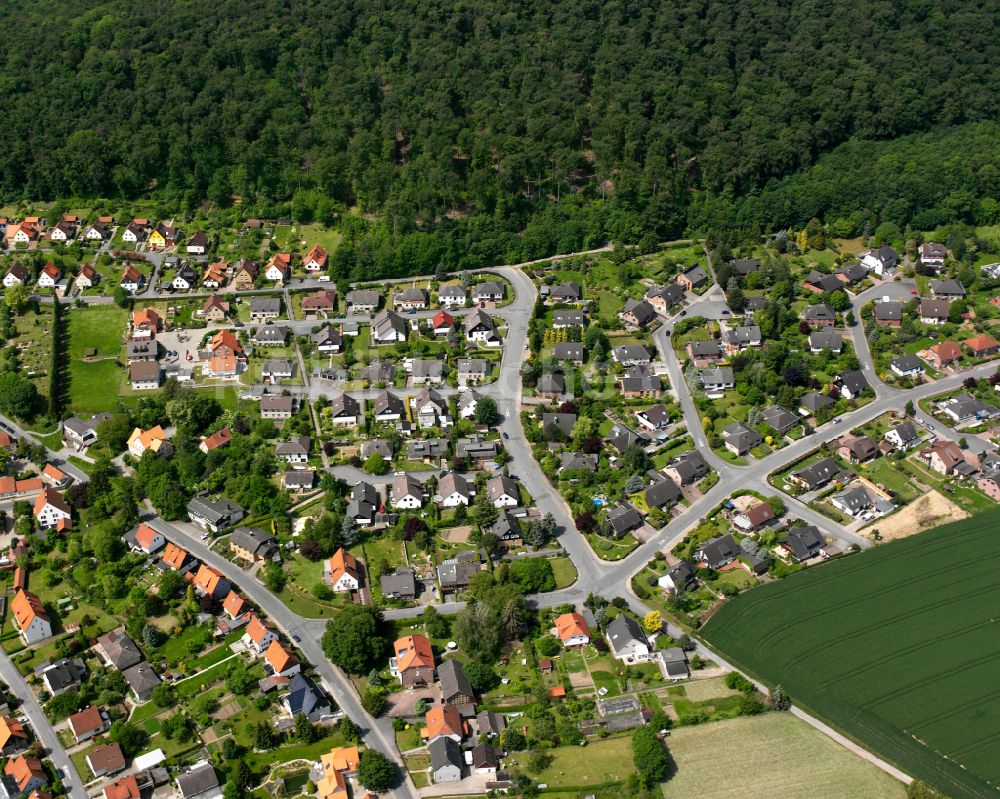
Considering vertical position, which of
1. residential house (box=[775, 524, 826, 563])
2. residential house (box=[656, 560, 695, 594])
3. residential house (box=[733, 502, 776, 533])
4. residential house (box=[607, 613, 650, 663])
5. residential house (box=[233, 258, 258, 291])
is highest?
residential house (box=[233, 258, 258, 291])

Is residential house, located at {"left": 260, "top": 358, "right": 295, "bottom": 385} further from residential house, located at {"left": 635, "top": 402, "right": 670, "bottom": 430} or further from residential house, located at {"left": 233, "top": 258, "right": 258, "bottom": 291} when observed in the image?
residential house, located at {"left": 635, "top": 402, "right": 670, "bottom": 430}

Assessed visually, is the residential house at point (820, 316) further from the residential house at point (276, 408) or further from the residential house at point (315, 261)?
the residential house at point (315, 261)

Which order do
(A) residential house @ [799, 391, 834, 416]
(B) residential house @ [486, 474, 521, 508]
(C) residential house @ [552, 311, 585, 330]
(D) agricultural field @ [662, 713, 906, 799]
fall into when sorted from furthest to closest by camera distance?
(C) residential house @ [552, 311, 585, 330] → (A) residential house @ [799, 391, 834, 416] → (B) residential house @ [486, 474, 521, 508] → (D) agricultural field @ [662, 713, 906, 799]

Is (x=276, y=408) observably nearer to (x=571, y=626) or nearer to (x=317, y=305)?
(x=317, y=305)

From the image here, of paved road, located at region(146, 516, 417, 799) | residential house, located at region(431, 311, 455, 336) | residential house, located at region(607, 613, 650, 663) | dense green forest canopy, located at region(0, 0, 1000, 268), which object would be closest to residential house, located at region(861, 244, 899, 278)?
dense green forest canopy, located at region(0, 0, 1000, 268)

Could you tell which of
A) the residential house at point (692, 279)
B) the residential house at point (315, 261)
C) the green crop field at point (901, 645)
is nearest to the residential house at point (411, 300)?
the residential house at point (315, 261)

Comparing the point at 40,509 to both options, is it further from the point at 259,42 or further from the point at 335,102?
the point at 259,42
